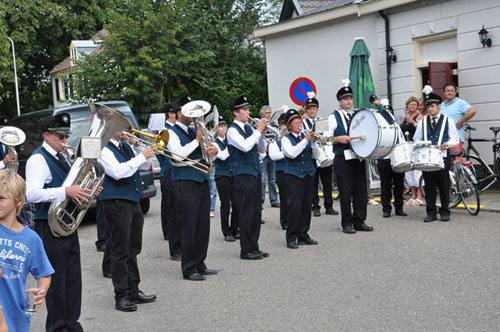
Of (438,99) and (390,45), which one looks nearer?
(438,99)

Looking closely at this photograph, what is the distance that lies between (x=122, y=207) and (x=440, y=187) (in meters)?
5.71

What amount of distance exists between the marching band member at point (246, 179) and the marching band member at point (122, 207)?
1977 mm

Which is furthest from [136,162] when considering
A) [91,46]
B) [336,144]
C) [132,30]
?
[91,46]

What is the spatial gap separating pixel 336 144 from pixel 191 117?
137 inches

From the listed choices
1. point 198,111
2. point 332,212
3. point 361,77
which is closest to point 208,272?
point 198,111

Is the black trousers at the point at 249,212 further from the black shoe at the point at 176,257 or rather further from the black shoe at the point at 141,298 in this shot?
the black shoe at the point at 141,298

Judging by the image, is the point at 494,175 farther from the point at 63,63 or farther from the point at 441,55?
the point at 63,63

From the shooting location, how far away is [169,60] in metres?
27.4

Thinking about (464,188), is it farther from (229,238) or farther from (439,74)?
(439,74)

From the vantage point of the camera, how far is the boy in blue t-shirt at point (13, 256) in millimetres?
3496

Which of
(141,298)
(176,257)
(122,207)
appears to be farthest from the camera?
(176,257)

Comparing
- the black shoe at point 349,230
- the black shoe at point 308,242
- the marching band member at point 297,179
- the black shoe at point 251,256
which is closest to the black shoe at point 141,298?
the black shoe at point 251,256

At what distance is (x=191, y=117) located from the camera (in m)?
6.64

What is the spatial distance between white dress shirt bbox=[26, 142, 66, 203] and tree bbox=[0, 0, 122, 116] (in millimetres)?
25749
